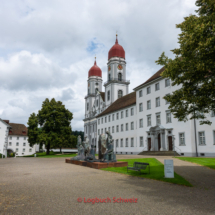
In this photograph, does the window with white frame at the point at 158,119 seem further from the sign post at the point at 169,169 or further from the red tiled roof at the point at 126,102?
the sign post at the point at 169,169

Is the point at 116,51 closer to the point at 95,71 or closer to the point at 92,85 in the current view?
the point at 95,71

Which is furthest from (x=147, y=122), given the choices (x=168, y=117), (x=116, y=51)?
(x=116, y=51)

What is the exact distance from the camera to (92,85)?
82.6 meters

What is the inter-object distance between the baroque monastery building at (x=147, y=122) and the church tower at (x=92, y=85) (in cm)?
1314

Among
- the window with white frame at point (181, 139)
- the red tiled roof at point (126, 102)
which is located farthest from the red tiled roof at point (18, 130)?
the window with white frame at point (181, 139)

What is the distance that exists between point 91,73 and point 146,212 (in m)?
80.1

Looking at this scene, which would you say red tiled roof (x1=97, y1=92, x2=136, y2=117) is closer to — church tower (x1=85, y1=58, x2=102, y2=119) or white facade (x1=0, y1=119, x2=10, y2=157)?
church tower (x1=85, y1=58, x2=102, y2=119)

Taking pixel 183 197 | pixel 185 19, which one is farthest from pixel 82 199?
pixel 185 19

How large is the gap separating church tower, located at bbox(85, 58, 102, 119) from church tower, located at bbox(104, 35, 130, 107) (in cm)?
1473

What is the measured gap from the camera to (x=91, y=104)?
264ft

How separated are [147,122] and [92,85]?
46.3 meters

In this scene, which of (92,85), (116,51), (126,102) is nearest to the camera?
(126,102)

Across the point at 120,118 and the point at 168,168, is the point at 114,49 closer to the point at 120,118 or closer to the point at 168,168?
the point at 120,118

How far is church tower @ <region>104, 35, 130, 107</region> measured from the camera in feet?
212
